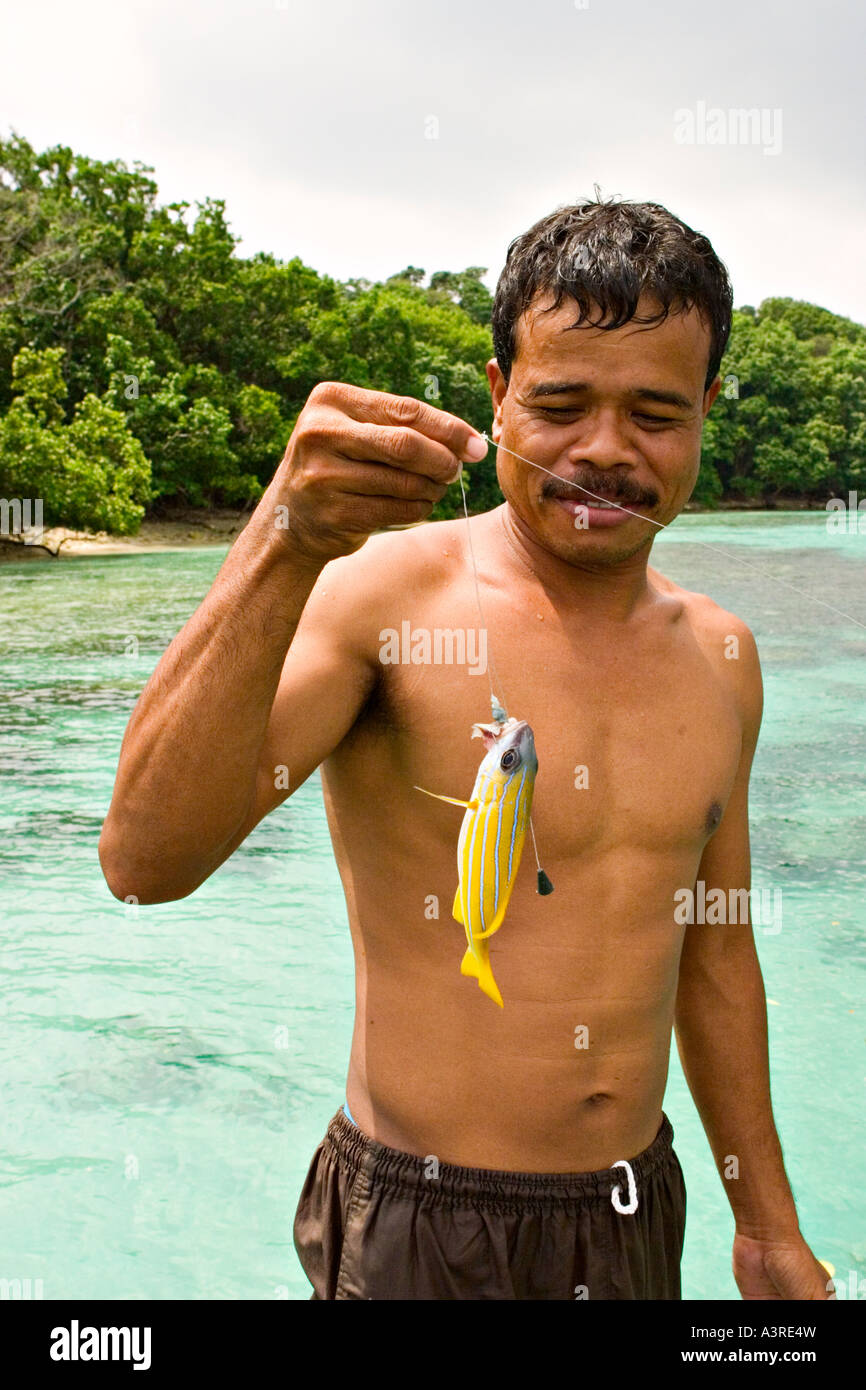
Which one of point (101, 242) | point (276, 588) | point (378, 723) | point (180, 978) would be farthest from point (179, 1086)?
point (101, 242)

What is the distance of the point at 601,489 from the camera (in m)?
1.90

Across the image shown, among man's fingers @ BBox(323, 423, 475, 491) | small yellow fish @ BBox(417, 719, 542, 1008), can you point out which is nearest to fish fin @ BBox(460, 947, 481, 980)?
small yellow fish @ BBox(417, 719, 542, 1008)

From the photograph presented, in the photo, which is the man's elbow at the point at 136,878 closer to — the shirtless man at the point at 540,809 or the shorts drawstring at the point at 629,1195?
the shirtless man at the point at 540,809

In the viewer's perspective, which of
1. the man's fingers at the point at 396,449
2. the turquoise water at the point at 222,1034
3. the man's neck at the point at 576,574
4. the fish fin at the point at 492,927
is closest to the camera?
the man's fingers at the point at 396,449

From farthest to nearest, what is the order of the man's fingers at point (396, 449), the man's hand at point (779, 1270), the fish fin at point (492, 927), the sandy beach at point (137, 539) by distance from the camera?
the sandy beach at point (137, 539) → the man's hand at point (779, 1270) → the fish fin at point (492, 927) → the man's fingers at point (396, 449)

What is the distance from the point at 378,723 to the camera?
1.90 metres

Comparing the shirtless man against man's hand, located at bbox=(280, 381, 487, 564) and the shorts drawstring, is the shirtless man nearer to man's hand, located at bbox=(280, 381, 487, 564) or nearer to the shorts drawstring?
the shorts drawstring

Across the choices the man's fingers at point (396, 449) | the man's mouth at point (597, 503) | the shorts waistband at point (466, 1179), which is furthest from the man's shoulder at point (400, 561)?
the shorts waistband at point (466, 1179)

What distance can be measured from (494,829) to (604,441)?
0.72 m

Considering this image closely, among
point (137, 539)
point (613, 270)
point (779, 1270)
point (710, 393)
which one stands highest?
point (137, 539)

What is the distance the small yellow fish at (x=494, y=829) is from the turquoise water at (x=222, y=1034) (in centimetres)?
73

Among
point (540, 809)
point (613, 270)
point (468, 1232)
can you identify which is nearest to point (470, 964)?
point (540, 809)

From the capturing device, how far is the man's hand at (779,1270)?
2203mm

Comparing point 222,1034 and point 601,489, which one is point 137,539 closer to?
point 222,1034
